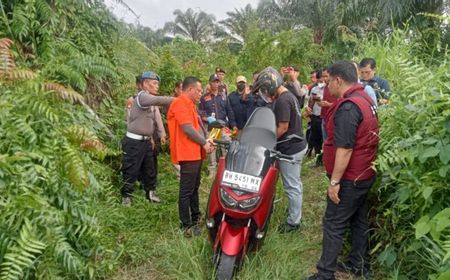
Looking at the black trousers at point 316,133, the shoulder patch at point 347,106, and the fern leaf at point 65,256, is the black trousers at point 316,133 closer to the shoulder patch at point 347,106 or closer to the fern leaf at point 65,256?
the shoulder patch at point 347,106

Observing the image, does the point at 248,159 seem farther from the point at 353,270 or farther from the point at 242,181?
the point at 353,270

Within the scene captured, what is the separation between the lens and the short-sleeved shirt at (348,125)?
302 cm

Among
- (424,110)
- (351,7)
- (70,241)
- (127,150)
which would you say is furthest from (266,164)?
(351,7)

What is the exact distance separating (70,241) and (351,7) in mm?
15619

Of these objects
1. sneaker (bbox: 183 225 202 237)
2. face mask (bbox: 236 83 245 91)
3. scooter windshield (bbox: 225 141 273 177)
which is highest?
face mask (bbox: 236 83 245 91)

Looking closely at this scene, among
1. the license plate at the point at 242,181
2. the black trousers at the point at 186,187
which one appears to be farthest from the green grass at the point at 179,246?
the license plate at the point at 242,181

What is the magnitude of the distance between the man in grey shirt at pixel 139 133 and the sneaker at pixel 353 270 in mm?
2726

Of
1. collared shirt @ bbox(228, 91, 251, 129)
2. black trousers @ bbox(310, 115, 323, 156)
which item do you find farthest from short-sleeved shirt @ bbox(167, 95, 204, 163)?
black trousers @ bbox(310, 115, 323, 156)

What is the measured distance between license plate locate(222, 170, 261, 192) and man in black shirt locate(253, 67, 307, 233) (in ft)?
3.59

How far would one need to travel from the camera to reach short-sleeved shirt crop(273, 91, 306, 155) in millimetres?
4055

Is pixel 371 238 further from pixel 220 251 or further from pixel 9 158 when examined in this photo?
pixel 9 158

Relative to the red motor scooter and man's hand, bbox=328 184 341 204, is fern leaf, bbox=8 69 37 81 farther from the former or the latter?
man's hand, bbox=328 184 341 204

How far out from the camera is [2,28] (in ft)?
14.9

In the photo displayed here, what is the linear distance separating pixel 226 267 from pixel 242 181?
671 millimetres
